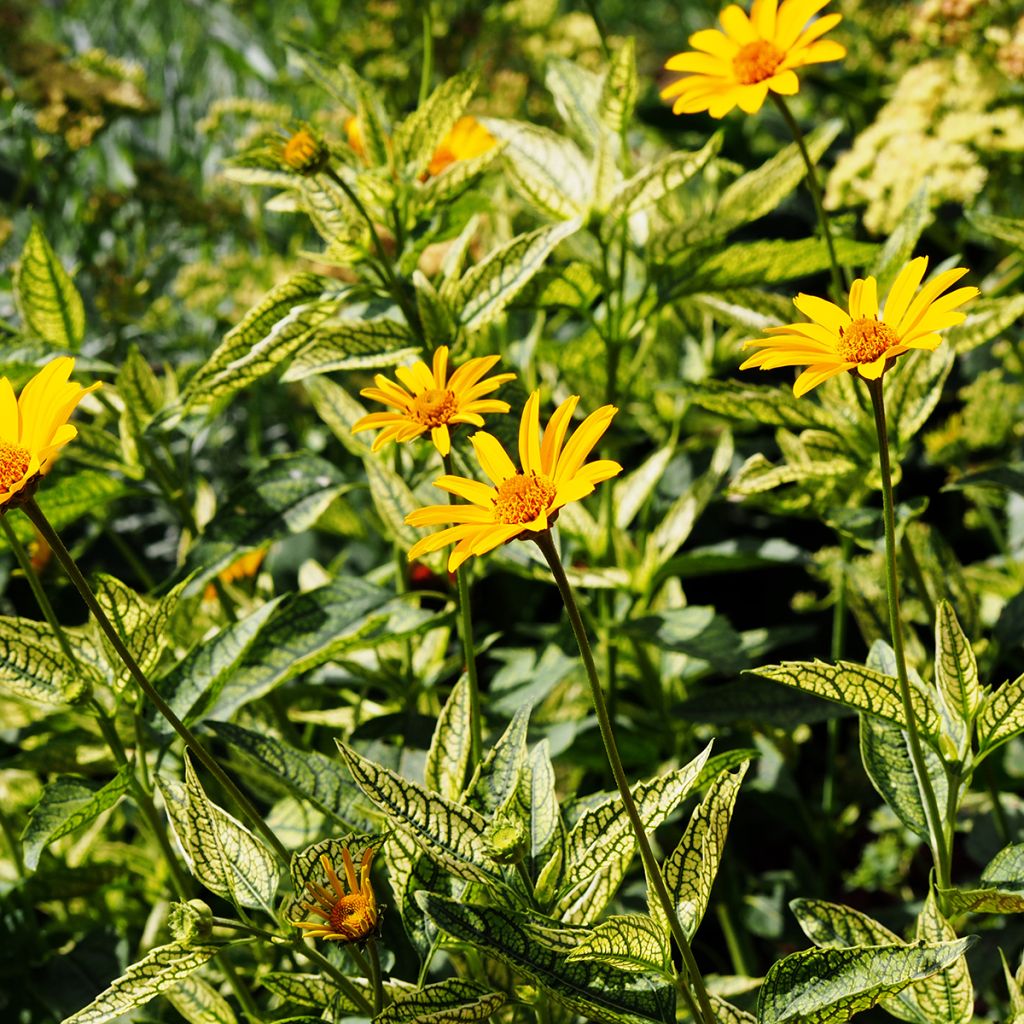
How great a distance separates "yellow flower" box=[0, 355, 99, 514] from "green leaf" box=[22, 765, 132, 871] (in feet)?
0.82

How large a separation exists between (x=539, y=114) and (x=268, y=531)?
144 centimetres

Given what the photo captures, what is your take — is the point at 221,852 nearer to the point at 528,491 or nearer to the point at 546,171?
the point at 528,491

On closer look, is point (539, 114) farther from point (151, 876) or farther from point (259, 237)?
point (151, 876)

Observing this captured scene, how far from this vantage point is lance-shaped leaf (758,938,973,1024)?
63cm

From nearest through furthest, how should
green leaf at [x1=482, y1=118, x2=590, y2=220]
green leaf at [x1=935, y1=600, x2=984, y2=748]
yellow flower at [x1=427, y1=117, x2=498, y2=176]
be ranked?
green leaf at [x1=935, y1=600, x2=984, y2=748] < green leaf at [x1=482, y1=118, x2=590, y2=220] < yellow flower at [x1=427, y1=117, x2=498, y2=176]

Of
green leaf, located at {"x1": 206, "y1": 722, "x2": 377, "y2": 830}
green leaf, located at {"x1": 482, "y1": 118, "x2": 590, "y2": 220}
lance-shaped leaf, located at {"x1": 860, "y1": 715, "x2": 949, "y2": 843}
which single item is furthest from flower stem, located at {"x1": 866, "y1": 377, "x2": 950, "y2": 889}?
green leaf, located at {"x1": 482, "y1": 118, "x2": 590, "y2": 220}

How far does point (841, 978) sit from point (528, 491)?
332 mm

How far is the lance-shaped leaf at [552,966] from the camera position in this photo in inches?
25.3

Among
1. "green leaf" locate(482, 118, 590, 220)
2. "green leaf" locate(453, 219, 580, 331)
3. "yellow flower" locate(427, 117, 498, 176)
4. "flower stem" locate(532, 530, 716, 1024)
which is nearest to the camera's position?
"flower stem" locate(532, 530, 716, 1024)

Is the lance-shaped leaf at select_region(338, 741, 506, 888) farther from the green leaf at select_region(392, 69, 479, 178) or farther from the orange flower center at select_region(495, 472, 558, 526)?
the green leaf at select_region(392, 69, 479, 178)

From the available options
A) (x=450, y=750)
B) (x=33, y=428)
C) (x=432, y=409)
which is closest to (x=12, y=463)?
(x=33, y=428)

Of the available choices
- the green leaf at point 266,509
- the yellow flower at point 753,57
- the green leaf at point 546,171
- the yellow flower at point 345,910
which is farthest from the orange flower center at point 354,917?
the green leaf at point 546,171

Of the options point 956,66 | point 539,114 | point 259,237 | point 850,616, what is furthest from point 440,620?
point 539,114

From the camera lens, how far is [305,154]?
2.79ft
